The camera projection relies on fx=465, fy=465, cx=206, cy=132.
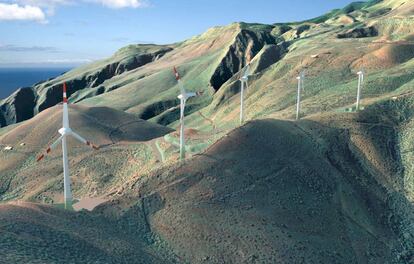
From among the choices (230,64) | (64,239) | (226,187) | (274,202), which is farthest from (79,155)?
(230,64)

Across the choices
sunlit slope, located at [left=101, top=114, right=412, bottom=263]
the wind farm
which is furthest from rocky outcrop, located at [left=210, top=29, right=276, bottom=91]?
sunlit slope, located at [left=101, top=114, right=412, bottom=263]

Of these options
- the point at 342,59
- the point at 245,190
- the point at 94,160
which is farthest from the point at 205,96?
the point at 245,190

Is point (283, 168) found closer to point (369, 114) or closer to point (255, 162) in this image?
point (255, 162)

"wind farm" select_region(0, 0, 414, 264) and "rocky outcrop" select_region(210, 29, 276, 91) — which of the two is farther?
"rocky outcrop" select_region(210, 29, 276, 91)

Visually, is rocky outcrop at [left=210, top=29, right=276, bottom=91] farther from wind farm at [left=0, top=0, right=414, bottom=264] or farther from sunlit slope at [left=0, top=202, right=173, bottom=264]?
sunlit slope at [left=0, top=202, right=173, bottom=264]

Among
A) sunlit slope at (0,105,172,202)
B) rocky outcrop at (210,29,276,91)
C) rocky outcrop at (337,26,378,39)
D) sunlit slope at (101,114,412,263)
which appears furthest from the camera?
rocky outcrop at (210,29,276,91)

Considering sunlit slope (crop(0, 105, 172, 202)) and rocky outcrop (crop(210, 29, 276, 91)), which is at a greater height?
rocky outcrop (crop(210, 29, 276, 91))

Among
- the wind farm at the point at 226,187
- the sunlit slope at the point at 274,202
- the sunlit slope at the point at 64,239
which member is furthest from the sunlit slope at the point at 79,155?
the sunlit slope at the point at 64,239

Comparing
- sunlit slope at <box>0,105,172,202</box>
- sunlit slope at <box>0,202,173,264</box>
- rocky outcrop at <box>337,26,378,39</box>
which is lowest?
sunlit slope at <box>0,105,172,202</box>
